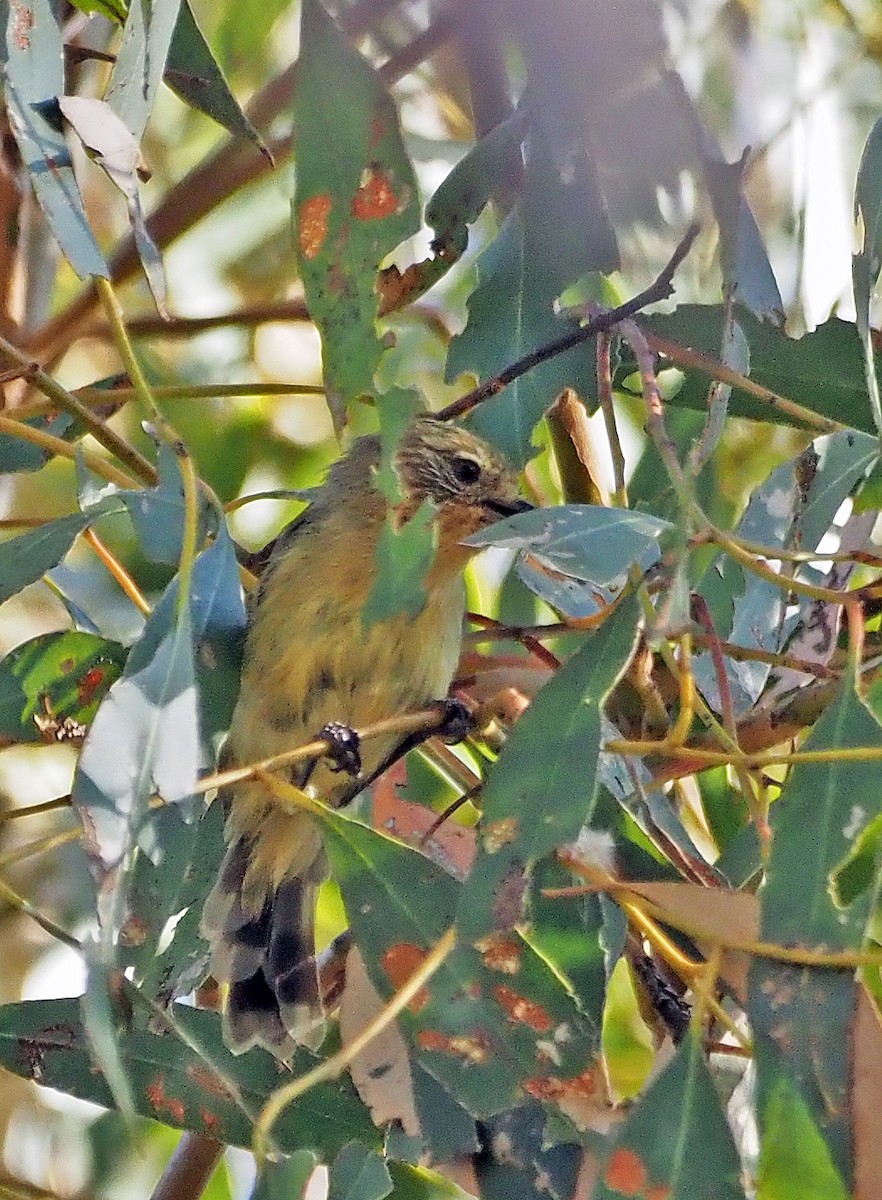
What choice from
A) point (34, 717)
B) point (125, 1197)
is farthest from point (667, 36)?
point (125, 1197)

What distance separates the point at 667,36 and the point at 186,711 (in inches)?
29.6

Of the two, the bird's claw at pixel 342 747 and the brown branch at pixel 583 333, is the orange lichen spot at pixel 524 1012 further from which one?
the brown branch at pixel 583 333

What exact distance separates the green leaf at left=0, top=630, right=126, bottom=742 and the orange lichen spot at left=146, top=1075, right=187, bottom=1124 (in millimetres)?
357

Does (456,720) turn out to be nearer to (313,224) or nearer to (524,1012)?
(524,1012)

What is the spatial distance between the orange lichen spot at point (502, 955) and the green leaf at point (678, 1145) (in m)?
0.16

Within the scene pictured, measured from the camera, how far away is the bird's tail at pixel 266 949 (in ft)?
6.49

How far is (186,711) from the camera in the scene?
1318mm

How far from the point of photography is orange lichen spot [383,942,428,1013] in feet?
4.67

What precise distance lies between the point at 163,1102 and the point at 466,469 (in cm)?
97

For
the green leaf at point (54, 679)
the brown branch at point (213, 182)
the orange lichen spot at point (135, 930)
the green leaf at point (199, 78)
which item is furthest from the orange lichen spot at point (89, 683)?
the brown branch at point (213, 182)

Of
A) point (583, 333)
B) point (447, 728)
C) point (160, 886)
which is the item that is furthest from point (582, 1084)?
point (583, 333)

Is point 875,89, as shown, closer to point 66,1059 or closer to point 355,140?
point 355,140

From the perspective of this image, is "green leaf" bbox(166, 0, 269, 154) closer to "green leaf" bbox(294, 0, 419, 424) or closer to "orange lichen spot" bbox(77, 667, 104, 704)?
"green leaf" bbox(294, 0, 419, 424)

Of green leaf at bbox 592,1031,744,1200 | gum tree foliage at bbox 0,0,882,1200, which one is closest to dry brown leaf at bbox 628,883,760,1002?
gum tree foliage at bbox 0,0,882,1200
